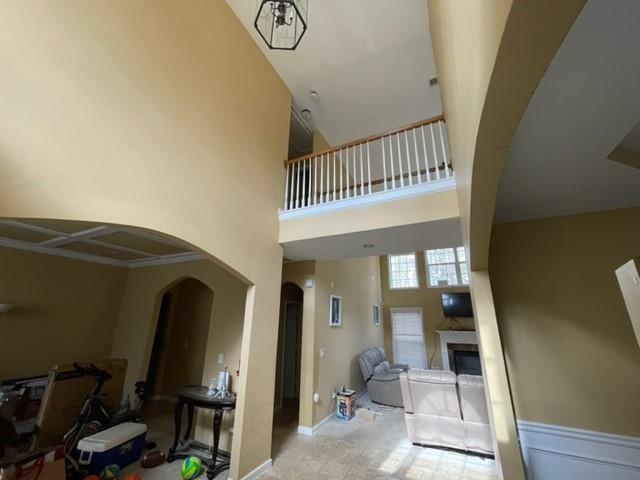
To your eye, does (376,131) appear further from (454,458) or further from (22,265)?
(22,265)

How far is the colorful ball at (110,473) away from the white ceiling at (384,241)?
9.70ft

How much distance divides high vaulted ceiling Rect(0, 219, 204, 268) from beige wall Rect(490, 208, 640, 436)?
3469mm

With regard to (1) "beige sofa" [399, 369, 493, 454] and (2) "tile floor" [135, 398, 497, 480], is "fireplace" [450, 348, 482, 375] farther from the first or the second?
(1) "beige sofa" [399, 369, 493, 454]

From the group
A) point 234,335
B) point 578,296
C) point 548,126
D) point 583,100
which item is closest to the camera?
point 583,100

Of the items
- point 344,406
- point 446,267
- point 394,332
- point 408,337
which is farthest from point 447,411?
point 446,267

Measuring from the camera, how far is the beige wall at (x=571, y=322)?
221 centimetres

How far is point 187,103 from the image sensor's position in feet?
8.68

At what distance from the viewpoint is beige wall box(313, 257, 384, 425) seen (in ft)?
14.3

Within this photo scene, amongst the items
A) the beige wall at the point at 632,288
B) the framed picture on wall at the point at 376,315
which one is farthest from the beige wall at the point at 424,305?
the beige wall at the point at 632,288

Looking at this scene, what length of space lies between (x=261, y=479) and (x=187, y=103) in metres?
3.94

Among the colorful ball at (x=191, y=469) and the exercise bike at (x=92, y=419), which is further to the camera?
the exercise bike at (x=92, y=419)

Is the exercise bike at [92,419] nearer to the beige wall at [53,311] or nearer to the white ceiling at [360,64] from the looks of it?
the beige wall at [53,311]

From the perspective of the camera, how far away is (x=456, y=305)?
7559mm

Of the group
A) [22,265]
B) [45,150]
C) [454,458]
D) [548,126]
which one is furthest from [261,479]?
[22,265]
